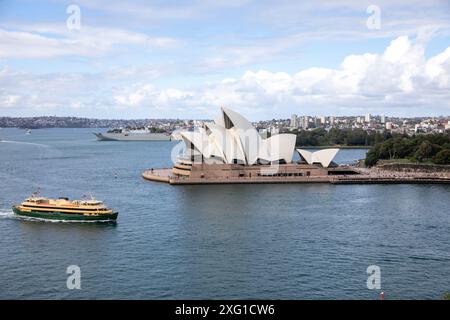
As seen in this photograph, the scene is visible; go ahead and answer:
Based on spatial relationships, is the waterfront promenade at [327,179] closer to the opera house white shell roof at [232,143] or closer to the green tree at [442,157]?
the opera house white shell roof at [232,143]

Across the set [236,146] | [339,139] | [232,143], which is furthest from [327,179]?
[339,139]

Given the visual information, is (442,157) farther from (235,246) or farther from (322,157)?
(235,246)

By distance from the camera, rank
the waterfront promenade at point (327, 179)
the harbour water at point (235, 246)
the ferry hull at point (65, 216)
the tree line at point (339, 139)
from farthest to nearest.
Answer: the tree line at point (339, 139) → the waterfront promenade at point (327, 179) → the ferry hull at point (65, 216) → the harbour water at point (235, 246)

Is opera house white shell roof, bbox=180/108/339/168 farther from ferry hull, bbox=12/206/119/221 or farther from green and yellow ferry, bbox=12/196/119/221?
ferry hull, bbox=12/206/119/221

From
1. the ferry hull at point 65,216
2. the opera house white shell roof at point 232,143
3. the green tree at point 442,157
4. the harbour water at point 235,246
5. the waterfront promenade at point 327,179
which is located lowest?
the harbour water at point 235,246

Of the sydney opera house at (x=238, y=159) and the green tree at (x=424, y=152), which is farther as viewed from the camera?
the green tree at (x=424, y=152)

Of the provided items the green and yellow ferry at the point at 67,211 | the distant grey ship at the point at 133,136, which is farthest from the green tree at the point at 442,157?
the distant grey ship at the point at 133,136
